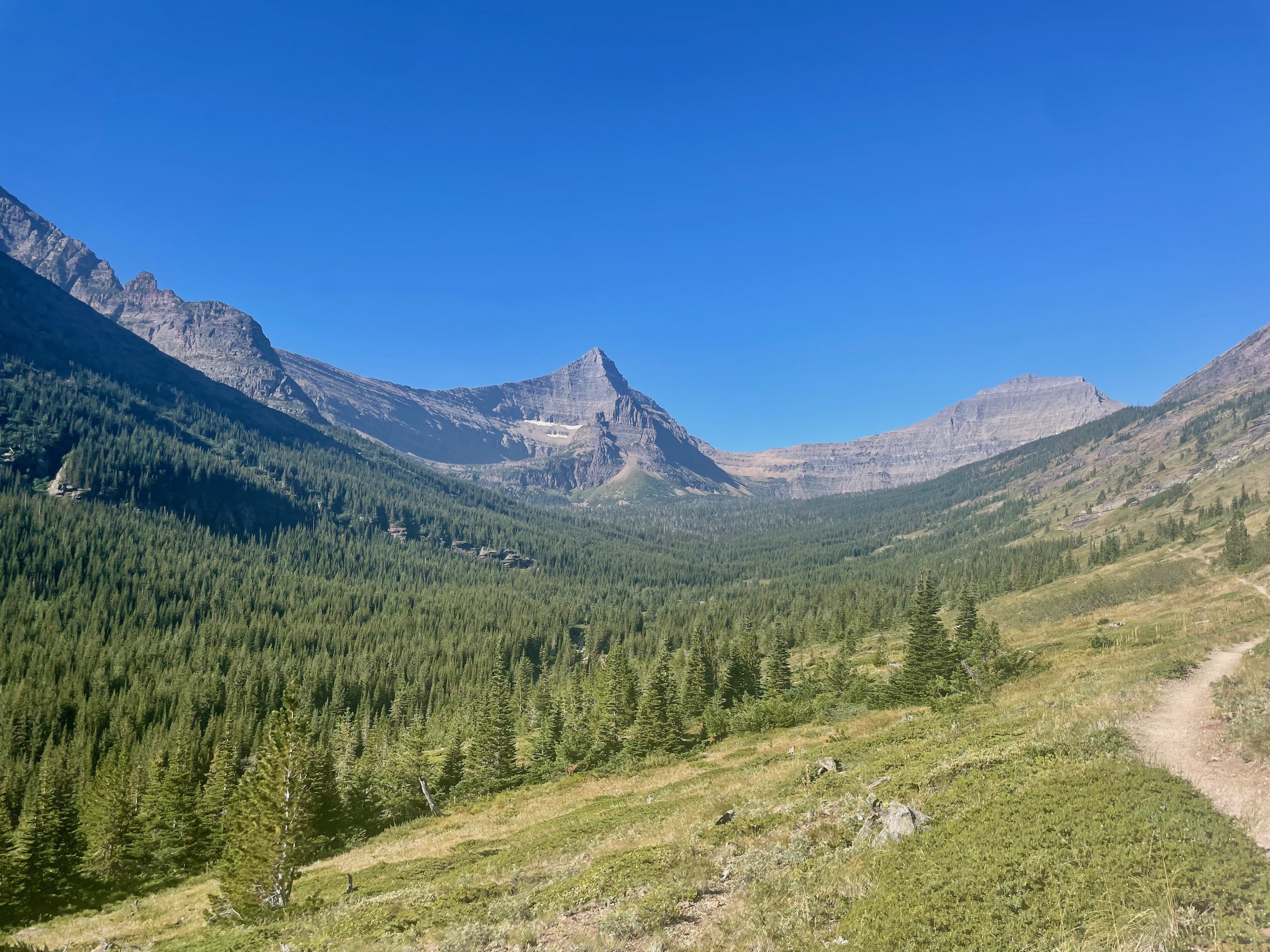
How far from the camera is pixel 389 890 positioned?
1160 inches

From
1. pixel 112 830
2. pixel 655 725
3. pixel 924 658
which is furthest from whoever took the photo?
pixel 655 725

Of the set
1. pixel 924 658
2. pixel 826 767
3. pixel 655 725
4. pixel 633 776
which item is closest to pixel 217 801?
pixel 633 776

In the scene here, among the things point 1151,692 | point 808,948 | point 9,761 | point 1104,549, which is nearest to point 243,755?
point 9,761

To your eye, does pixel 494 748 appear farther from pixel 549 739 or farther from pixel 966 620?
pixel 966 620

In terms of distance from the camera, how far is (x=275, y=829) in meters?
28.3

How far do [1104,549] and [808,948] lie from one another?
605 feet

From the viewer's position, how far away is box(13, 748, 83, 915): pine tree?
47219mm

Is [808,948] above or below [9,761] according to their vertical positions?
Answer: above

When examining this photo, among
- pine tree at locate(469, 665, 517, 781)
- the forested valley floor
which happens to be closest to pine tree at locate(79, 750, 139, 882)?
the forested valley floor

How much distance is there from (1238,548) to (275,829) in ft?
461

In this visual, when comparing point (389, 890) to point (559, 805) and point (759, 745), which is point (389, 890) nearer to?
point (559, 805)

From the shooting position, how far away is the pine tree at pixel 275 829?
28.2 metres

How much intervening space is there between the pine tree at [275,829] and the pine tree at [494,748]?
31194mm

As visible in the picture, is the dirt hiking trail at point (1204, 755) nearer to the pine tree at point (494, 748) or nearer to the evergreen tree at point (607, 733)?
the evergreen tree at point (607, 733)
